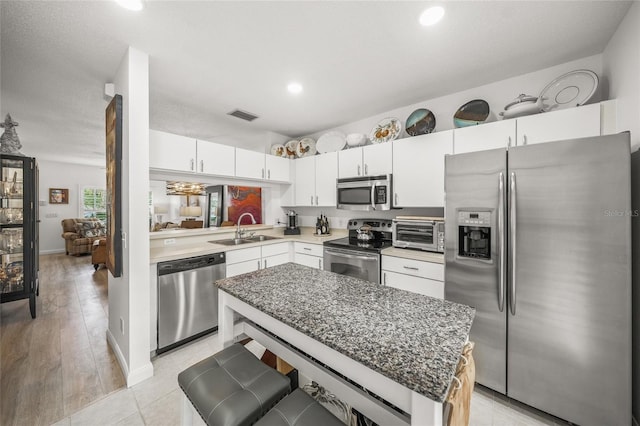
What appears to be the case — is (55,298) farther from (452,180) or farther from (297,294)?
(452,180)

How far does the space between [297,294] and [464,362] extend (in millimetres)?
721

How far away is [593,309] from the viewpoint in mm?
1396

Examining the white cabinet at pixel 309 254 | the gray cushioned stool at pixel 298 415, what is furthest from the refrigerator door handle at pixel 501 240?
the white cabinet at pixel 309 254

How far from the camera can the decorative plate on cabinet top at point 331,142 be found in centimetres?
346

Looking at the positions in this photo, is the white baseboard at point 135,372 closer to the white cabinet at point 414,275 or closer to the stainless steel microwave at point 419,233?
the white cabinet at point 414,275

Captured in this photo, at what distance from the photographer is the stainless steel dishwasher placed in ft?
7.16

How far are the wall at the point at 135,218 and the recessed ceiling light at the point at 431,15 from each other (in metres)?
2.03

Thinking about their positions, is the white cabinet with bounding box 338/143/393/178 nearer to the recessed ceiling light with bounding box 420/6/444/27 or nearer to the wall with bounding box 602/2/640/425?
the recessed ceiling light with bounding box 420/6/444/27

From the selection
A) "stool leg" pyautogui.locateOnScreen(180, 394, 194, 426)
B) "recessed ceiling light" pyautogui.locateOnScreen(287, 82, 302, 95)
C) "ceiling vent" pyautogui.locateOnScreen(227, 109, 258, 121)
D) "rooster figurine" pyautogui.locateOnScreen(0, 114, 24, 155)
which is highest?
"recessed ceiling light" pyautogui.locateOnScreen(287, 82, 302, 95)

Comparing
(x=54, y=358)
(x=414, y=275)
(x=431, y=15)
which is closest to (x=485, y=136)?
(x=431, y=15)

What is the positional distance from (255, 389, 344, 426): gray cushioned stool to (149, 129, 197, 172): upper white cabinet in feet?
7.87

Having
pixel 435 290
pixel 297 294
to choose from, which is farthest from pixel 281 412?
pixel 435 290

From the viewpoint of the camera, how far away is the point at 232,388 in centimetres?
96

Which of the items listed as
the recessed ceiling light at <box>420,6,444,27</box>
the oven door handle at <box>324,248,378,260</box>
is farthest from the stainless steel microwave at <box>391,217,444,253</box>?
the recessed ceiling light at <box>420,6,444,27</box>
